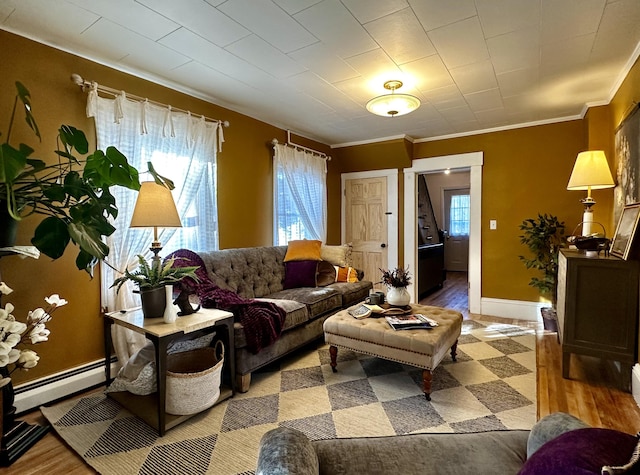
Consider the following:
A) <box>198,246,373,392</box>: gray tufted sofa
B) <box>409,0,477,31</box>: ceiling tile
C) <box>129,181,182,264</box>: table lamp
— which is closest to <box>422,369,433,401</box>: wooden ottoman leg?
<box>198,246,373,392</box>: gray tufted sofa

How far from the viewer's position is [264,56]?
7.72 ft

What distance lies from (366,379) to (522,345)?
1749mm

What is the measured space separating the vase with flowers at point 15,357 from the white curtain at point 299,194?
2599 mm

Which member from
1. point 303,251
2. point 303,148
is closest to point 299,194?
point 303,148

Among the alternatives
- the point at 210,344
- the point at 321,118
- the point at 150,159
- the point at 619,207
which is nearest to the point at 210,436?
the point at 210,344

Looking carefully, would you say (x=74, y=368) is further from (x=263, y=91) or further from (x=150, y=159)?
(x=263, y=91)

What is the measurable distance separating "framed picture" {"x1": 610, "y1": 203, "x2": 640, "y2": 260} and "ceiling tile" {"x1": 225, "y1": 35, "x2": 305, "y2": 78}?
253 cm

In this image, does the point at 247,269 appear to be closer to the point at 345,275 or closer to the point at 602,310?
the point at 345,275

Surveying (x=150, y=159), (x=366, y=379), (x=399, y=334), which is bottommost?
(x=366, y=379)

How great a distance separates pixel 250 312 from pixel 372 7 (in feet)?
6.88

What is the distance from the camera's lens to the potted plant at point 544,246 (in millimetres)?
3643

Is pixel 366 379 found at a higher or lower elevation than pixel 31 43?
lower

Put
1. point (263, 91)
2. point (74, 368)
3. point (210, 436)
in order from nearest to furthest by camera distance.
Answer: point (210, 436) → point (74, 368) → point (263, 91)

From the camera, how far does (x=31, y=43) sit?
2.09m
